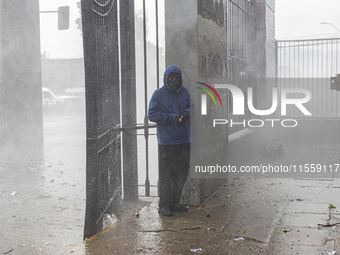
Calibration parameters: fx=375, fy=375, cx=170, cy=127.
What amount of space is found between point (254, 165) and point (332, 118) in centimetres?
420

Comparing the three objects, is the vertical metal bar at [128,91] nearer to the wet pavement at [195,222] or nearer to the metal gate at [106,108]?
the metal gate at [106,108]

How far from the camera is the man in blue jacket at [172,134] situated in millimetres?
4418

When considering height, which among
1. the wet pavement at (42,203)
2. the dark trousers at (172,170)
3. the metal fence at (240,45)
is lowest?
the wet pavement at (42,203)

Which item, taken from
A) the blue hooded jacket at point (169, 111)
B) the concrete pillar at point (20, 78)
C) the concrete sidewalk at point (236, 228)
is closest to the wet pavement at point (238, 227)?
the concrete sidewalk at point (236, 228)

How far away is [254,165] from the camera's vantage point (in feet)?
29.9

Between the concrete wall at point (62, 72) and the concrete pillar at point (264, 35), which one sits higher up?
the concrete wall at point (62, 72)

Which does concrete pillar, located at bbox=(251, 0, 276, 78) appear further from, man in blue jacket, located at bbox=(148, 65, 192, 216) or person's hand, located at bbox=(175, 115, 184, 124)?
person's hand, located at bbox=(175, 115, 184, 124)

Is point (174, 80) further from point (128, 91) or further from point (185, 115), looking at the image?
point (128, 91)

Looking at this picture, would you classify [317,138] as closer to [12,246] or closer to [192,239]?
[192,239]

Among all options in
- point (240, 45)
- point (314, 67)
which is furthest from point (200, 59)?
point (314, 67)

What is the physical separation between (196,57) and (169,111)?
80cm

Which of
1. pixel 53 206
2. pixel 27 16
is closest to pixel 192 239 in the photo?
pixel 53 206

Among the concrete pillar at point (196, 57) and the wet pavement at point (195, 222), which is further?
the concrete pillar at point (196, 57)

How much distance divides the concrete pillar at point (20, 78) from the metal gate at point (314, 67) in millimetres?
7711
